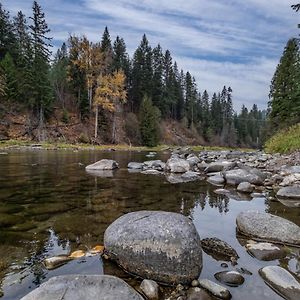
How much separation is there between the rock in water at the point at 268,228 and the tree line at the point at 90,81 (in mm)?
32604

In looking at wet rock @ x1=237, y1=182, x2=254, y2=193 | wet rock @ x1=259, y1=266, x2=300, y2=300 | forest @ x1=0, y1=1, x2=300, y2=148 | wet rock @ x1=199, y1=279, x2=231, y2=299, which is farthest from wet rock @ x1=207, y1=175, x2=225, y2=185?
forest @ x1=0, y1=1, x2=300, y2=148

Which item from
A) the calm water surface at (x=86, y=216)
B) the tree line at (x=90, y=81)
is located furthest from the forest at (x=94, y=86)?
the calm water surface at (x=86, y=216)

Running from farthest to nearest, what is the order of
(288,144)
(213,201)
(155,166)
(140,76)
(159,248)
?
(140,76) < (288,144) < (155,166) < (213,201) < (159,248)

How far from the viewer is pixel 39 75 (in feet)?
120

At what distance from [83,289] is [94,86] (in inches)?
1587

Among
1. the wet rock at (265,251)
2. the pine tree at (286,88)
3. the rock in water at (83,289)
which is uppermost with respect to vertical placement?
the pine tree at (286,88)

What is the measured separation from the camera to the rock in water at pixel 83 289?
8.55 feet

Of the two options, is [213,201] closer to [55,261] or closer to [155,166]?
[55,261]

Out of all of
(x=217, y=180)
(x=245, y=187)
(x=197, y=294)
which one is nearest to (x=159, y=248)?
(x=197, y=294)

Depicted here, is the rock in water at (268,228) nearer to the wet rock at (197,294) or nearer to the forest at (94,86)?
the wet rock at (197,294)

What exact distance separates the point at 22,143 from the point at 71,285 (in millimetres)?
30714

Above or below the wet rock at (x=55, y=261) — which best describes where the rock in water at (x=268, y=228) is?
above

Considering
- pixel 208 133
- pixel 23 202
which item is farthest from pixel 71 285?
pixel 208 133

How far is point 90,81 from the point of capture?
126 feet
